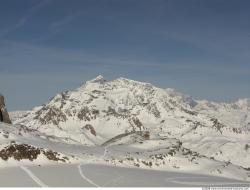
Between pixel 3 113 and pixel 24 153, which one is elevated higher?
pixel 3 113

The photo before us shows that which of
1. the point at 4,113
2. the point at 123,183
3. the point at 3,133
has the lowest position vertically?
the point at 123,183

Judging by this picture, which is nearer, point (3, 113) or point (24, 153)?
point (24, 153)

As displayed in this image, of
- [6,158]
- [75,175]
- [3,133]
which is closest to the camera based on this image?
[75,175]

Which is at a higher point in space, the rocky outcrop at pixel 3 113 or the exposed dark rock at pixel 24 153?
the rocky outcrop at pixel 3 113

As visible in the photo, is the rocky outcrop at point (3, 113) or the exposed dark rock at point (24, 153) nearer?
the exposed dark rock at point (24, 153)

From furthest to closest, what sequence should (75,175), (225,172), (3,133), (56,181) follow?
(225,172), (3,133), (75,175), (56,181)

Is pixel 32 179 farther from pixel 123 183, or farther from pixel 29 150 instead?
pixel 29 150

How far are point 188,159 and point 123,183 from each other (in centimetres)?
3861

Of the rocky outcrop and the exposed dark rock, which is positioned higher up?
the rocky outcrop

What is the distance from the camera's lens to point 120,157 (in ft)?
196

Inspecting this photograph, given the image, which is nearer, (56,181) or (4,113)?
(56,181)

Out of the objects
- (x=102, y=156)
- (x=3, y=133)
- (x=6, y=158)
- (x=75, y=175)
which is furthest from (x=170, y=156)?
(x=75, y=175)

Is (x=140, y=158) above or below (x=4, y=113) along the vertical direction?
below

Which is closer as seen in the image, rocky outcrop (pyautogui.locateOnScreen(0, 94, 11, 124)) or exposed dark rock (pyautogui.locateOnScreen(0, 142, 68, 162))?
exposed dark rock (pyautogui.locateOnScreen(0, 142, 68, 162))
